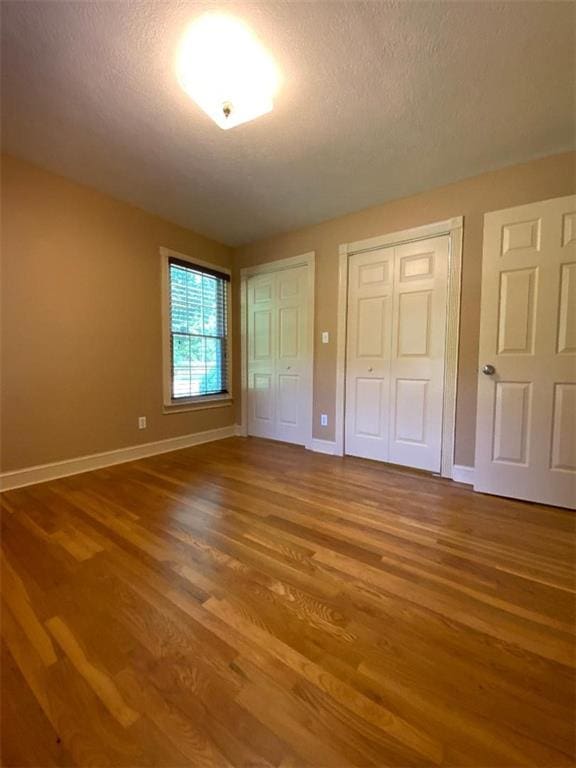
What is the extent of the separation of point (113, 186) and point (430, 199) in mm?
2713

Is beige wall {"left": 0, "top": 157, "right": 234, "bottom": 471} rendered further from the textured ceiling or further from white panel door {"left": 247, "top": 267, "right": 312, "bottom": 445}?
white panel door {"left": 247, "top": 267, "right": 312, "bottom": 445}

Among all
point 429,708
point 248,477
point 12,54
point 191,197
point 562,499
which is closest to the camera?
point 429,708

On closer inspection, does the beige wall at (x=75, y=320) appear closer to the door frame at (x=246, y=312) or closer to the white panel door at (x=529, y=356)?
the door frame at (x=246, y=312)

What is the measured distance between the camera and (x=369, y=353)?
3.10 meters

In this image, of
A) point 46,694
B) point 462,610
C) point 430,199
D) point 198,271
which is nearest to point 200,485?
point 46,694

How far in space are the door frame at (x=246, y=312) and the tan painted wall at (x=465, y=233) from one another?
58mm

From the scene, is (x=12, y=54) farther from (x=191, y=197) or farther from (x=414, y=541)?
(x=414, y=541)

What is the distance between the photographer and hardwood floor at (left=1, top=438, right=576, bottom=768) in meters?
0.81

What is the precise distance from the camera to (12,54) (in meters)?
1.50

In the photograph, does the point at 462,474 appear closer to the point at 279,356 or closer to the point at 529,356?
the point at 529,356

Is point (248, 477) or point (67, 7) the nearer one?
point (67, 7)

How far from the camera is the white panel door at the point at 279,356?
3561 mm

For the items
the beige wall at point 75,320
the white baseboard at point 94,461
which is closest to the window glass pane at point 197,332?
the beige wall at point 75,320

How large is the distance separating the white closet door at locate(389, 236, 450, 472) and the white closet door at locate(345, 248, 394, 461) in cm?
8
